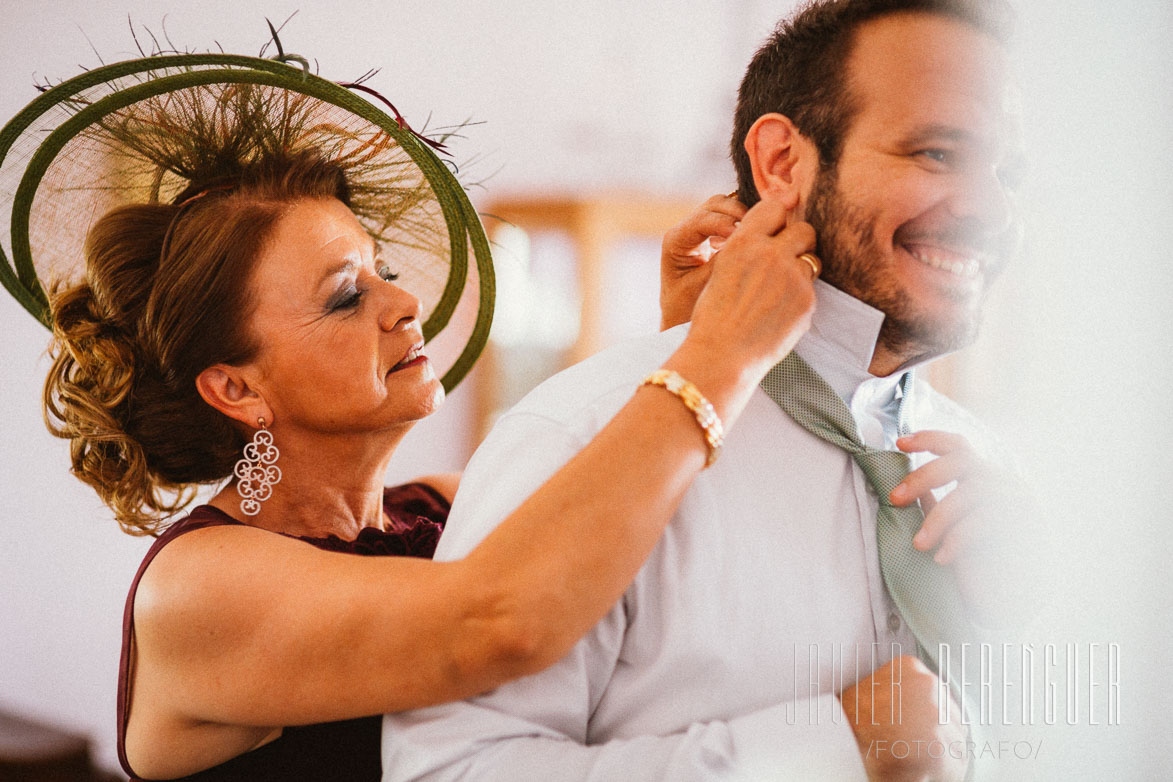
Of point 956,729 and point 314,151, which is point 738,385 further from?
point 314,151

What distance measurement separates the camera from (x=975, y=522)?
3.44 feet

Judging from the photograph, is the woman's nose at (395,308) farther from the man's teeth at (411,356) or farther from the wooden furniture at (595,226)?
the wooden furniture at (595,226)

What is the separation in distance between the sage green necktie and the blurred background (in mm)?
152

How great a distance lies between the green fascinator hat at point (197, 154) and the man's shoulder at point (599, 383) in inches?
18.8

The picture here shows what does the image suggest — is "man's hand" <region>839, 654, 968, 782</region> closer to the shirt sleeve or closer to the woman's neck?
the shirt sleeve

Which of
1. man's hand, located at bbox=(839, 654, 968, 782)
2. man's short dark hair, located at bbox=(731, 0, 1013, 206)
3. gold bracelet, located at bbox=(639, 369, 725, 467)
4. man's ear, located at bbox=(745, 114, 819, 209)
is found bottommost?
man's hand, located at bbox=(839, 654, 968, 782)

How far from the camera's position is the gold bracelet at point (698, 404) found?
92cm

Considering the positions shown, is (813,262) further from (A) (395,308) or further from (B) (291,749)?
(B) (291,749)

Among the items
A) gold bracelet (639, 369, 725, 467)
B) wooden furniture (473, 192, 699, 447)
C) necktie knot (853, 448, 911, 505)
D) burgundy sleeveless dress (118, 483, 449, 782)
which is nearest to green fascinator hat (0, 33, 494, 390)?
burgundy sleeveless dress (118, 483, 449, 782)

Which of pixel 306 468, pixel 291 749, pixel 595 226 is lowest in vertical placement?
pixel 291 749

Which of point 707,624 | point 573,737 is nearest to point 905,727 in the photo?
point 707,624

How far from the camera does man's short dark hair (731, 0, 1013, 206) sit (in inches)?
44.1

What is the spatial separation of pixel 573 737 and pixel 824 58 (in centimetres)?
85

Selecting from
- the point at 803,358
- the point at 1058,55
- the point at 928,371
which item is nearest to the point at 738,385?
the point at 803,358
